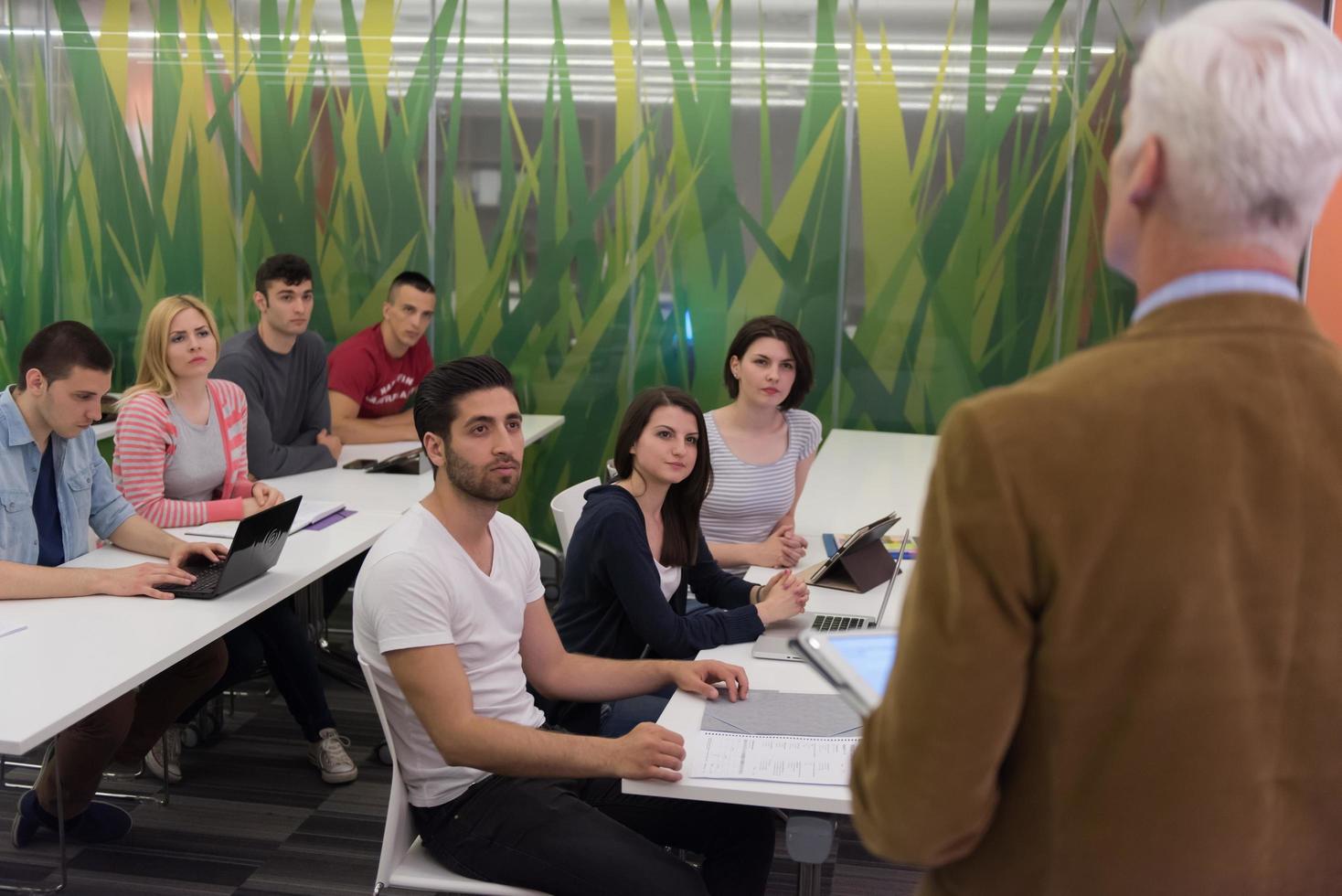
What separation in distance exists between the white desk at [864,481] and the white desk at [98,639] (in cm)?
149

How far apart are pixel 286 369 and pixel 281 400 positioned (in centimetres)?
13

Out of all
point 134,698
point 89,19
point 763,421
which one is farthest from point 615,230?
point 134,698

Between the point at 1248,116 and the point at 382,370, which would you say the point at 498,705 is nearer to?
the point at 1248,116

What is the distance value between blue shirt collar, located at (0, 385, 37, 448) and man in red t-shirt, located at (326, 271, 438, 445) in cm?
207

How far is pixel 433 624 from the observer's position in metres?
2.04

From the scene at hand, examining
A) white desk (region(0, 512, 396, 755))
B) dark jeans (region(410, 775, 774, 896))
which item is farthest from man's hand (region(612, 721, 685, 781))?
white desk (region(0, 512, 396, 755))

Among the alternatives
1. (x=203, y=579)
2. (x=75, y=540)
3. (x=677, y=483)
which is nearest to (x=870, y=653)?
(x=677, y=483)

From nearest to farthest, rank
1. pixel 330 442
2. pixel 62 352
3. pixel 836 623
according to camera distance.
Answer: pixel 836 623, pixel 62 352, pixel 330 442

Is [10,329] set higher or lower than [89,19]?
lower

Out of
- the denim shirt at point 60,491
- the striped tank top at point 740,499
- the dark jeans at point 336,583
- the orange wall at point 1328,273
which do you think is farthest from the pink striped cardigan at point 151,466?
the orange wall at point 1328,273

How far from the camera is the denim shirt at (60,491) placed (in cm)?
288

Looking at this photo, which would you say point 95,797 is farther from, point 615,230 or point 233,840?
point 615,230

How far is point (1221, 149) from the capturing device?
2.64 feet

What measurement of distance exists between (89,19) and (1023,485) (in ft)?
21.2
